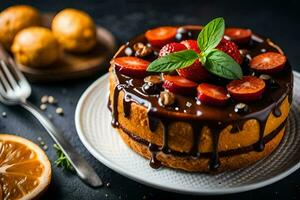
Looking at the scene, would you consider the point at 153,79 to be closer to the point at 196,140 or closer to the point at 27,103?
the point at 196,140

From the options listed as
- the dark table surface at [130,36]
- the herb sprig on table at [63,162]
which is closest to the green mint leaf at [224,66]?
the dark table surface at [130,36]

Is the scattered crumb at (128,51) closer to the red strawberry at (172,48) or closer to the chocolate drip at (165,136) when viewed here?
the red strawberry at (172,48)

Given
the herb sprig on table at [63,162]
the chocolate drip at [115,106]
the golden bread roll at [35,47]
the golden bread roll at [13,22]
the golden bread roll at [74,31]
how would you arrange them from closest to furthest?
the chocolate drip at [115,106]
the herb sprig on table at [63,162]
the golden bread roll at [35,47]
the golden bread roll at [74,31]
the golden bread roll at [13,22]

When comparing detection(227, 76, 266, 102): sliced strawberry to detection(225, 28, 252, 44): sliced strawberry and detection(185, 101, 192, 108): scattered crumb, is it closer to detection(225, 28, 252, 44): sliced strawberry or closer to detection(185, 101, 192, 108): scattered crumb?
detection(185, 101, 192, 108): scattered crumb

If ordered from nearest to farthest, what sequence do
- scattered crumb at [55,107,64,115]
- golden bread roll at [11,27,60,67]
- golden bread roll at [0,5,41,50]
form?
scattered crumb at [55,107,64,115] < golden bread roll at [11,27,60,67] < golden bread roll at [0,5,41,50]

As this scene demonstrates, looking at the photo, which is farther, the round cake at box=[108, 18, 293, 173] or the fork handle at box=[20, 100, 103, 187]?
the fork handle at box=[20, 100, 103, 187]

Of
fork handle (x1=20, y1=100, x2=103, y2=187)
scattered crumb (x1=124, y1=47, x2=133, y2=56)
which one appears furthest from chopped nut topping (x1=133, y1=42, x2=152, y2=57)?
fork handle (x1=20, y1=100, x2=103, y2=187)
